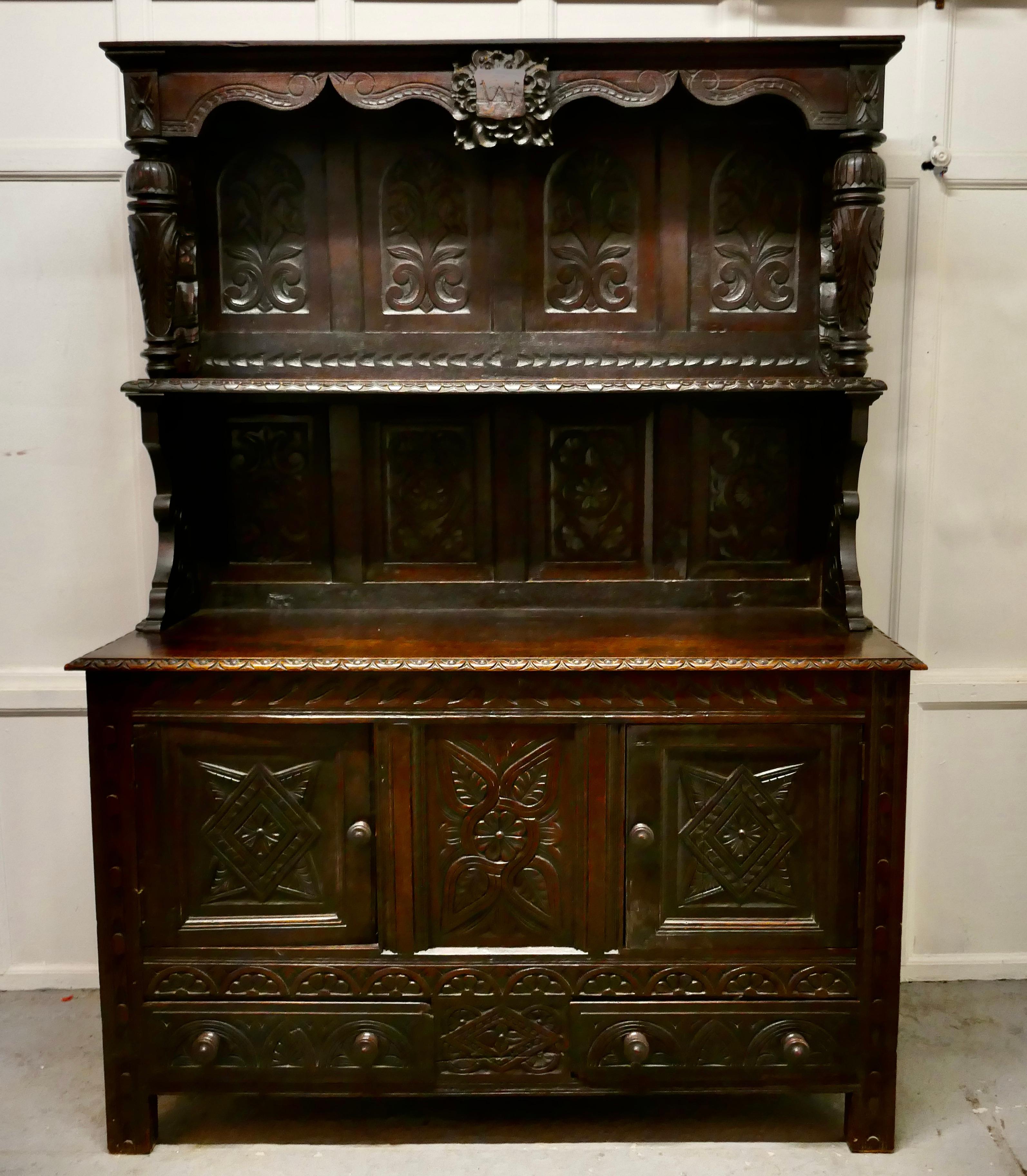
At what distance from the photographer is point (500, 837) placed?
210 centimetres

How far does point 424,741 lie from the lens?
2074mm

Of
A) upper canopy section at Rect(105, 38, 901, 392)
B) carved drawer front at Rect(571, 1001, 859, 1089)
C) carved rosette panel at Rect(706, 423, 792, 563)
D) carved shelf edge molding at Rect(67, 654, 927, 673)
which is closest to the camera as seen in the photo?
carved shelf edge molding at Rect(67, 654, 927, 673)

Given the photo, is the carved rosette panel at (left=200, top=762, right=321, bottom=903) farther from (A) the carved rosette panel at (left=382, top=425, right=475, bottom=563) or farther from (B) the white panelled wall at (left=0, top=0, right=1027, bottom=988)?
(B) the white panelled wall at (left=0, top=0, right=1027, bottom=988)

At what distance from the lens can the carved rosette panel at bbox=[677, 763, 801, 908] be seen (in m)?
2.08

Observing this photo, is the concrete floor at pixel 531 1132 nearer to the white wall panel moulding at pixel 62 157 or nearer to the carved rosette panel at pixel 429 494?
the carved rosette panel at pixel 429 494

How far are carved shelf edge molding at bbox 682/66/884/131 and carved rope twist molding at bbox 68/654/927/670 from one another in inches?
44.6

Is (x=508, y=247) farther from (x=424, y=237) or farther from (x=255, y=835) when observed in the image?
(x=255, y=835)

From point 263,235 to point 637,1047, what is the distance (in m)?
2.01

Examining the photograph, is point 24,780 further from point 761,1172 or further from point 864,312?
point 864,312

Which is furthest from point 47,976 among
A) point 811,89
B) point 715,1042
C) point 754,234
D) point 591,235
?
point 811,89

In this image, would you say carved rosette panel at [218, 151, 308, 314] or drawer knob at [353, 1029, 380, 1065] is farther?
carved rosette panel at [218, 151, 308, 314]

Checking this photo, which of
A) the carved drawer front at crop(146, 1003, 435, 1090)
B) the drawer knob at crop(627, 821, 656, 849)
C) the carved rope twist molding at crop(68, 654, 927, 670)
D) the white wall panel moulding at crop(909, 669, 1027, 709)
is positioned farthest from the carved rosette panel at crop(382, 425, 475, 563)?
the white wall panel moulding at crop(909, 669, 1027, 709)

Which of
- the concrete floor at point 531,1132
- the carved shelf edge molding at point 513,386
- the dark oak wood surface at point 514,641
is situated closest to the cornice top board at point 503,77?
the carved shelf edge molding at point 513,386

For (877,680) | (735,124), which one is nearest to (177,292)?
(735,124)
